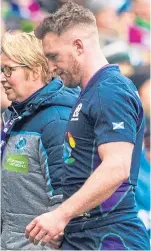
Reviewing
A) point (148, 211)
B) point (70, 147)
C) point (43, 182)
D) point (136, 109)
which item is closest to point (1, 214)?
point (43, 182)

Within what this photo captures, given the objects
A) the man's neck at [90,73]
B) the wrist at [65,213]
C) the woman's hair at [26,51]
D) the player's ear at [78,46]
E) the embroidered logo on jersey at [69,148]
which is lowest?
the wrist at [65,213]

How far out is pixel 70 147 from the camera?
10.9 feet

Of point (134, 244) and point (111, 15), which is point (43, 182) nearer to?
point (134, 244)

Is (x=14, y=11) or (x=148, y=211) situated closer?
(x=148, y=211)

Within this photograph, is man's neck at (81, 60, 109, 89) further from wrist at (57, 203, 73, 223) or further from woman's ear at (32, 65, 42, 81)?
woman's ear at (32, 65, 42, 81)

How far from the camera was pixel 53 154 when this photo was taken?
3.77 metres

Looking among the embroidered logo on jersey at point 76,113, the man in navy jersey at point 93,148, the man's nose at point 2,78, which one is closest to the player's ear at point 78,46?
the man in navy jersey at point 93,148

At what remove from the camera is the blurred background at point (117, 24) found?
20.6ft

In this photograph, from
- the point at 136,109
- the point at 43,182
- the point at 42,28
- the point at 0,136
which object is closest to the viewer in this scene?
the point at 136,109

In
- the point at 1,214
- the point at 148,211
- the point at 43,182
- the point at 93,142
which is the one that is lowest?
the point at 148,211

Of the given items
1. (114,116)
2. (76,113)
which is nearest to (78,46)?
(76,113)

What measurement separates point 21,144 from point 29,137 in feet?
0.19

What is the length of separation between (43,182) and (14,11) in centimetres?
301

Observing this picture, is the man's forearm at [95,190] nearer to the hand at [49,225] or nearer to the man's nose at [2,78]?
the hand at [49,225]
